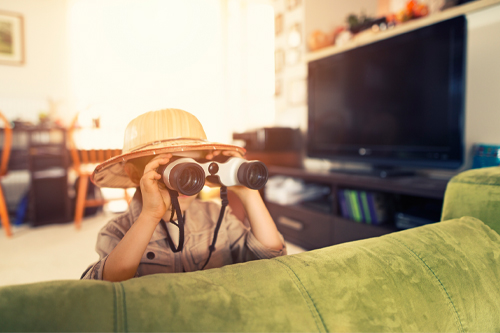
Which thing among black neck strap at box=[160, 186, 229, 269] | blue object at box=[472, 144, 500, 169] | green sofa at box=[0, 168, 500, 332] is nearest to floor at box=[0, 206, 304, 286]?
blue object at box=[472, 144, 500, 169]

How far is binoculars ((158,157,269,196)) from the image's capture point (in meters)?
0.54

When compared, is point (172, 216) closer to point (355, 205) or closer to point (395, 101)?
point (355, 205)

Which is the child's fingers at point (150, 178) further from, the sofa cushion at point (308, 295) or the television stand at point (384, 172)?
the television stand at point (384, 172)

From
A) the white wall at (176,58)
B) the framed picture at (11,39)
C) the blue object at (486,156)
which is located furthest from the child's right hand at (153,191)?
the framed picture at (11,39)

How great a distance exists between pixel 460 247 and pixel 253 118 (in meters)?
3.03

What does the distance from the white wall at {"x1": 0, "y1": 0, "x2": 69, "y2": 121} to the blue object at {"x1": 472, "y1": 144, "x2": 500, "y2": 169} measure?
375 cm

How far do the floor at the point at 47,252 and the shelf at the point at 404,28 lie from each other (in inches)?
52.8

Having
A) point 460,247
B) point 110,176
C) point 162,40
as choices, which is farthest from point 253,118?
point 460,247

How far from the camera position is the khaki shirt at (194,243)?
0.68 metres

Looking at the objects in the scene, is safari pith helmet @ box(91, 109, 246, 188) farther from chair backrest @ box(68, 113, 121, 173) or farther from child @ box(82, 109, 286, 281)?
chair backrest @ box(68, 113, 121, 173)

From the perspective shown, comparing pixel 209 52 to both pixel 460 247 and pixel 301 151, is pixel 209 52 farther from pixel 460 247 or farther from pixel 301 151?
pixel 460 247

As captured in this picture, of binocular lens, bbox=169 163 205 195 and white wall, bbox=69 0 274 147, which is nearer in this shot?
binocular lens, bbox=169 163 205 195

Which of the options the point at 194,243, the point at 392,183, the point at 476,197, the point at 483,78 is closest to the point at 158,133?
the point at 194,243

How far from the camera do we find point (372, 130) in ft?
5.95
